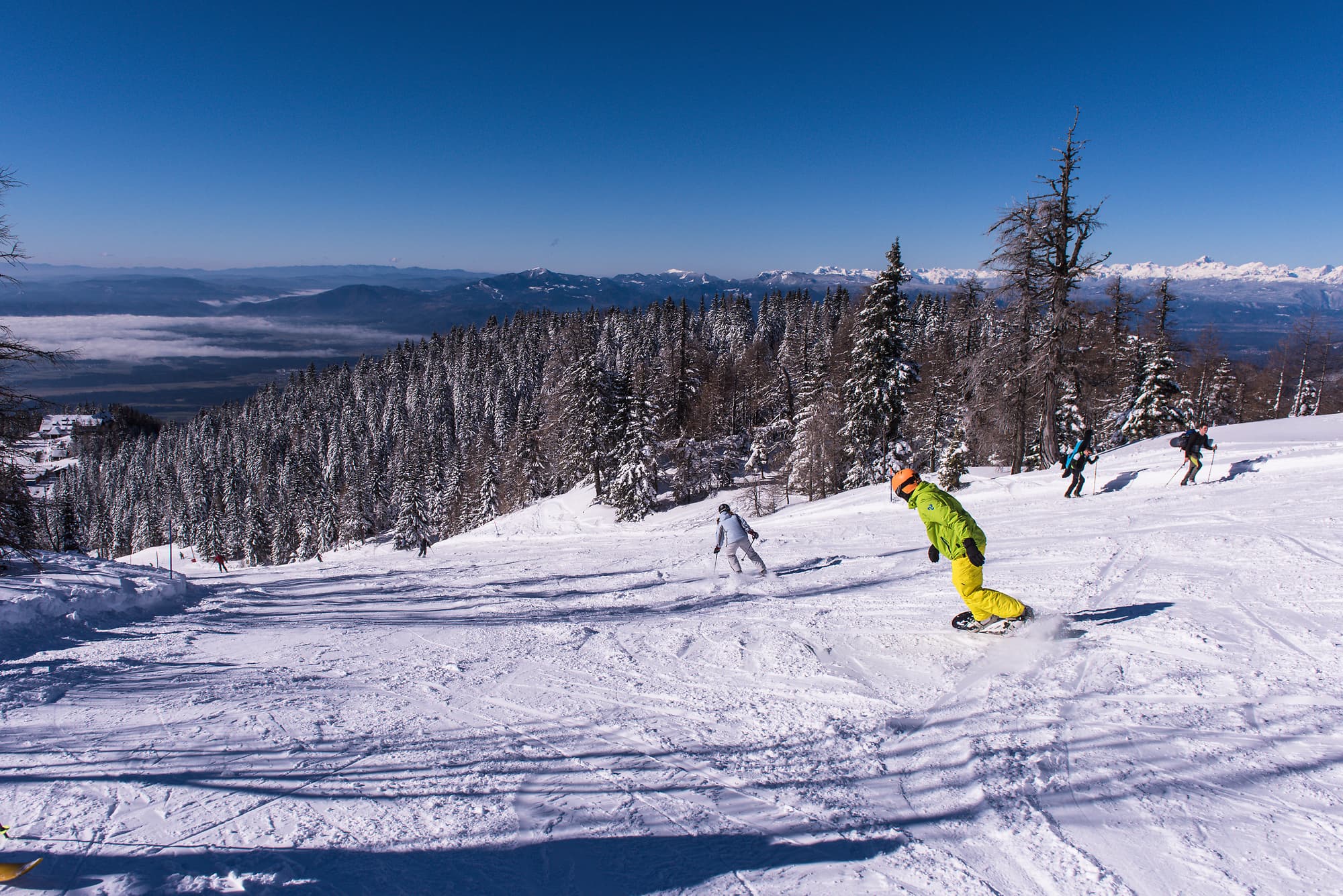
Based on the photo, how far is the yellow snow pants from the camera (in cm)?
679

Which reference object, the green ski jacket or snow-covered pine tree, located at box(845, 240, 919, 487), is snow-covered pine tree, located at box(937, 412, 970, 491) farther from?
the green ski jacket

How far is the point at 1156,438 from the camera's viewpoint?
2075 cm

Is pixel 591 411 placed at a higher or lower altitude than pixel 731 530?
lower

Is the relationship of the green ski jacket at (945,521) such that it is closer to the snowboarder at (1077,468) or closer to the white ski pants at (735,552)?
the white ski pants at (735,552)

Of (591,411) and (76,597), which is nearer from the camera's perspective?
(76,597)

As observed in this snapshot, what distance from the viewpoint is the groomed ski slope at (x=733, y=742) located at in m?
3.62

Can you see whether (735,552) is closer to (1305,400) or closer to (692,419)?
(692,419)

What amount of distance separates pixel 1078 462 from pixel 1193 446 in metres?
2.44

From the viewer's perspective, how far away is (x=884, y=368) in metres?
27.4

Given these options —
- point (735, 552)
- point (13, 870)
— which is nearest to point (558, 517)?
point (735, 552)

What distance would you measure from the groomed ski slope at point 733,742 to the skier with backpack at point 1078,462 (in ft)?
15.4

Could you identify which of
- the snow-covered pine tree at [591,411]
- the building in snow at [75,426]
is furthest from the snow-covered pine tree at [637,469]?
the building in snow at [75,426]

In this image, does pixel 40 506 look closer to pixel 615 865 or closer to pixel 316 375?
pixel 615 865

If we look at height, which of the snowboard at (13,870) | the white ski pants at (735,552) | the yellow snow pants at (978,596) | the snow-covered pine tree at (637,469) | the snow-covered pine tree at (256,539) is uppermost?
the yellow snow pants at (978,596)
